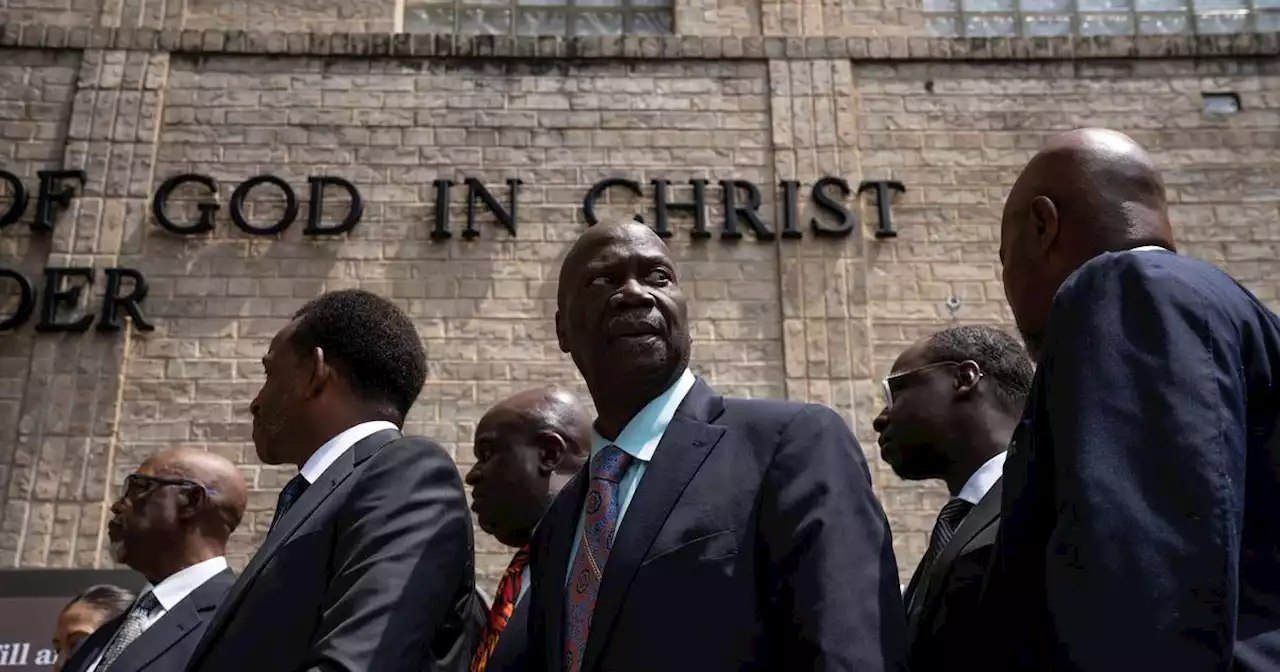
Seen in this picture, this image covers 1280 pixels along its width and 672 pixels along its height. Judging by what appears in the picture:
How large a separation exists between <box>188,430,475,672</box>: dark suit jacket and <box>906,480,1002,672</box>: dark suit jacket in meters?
0.98

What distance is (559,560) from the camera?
2244 mm

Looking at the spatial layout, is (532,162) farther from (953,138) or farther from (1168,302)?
(1168,302)

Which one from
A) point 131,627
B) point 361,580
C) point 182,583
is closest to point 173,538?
point 182,583

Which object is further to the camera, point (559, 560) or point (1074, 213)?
point (559, 560)

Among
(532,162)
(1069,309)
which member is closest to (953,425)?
(1069,309)

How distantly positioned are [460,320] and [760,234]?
2625 millimetres

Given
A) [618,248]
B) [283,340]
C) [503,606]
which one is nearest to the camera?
[618,248]

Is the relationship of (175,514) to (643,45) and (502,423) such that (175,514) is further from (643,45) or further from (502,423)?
(643,45)

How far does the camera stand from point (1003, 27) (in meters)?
10.5

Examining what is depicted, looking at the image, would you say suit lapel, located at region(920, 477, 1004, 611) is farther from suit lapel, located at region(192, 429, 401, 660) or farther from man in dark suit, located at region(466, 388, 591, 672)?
man in dark suit, located at region(466, 388, 591, 672)

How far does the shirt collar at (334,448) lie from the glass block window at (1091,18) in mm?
8985

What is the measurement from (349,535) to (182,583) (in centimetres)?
169

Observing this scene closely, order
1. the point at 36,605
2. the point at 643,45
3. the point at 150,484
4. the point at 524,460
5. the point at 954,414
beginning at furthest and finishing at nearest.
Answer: the point at 643,45 < the point at 36,605 < the point at 150,484 < the point at 524,460 < the point at 954,414

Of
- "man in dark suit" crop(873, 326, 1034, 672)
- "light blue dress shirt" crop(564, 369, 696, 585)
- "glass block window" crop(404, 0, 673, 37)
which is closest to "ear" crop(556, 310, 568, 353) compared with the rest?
"light blue dress shirt" crop(564, 369, 696, 585)
